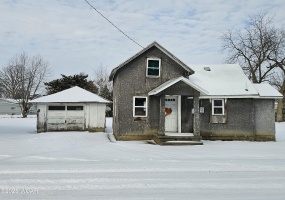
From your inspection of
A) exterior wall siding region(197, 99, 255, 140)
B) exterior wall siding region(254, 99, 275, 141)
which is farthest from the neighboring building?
exterior wall siding region(254, 99, 275, 141)

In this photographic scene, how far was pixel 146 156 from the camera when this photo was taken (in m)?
11.6

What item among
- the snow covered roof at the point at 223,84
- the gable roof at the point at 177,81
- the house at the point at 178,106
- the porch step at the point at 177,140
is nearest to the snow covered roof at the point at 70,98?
the house at the point at 178,106

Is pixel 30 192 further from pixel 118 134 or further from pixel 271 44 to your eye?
pixel 271 44

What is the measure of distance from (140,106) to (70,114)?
7.69 metres

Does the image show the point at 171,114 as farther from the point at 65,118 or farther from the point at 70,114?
the point at 65,118

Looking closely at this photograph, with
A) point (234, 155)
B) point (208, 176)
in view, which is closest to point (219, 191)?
point (208, 176)

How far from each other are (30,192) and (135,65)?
12.3 m

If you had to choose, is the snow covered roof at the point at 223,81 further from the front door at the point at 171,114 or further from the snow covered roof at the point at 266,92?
the front door at the point at 171,114

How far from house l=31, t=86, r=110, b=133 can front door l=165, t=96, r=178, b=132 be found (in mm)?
6731

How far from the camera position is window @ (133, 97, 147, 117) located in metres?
17.4

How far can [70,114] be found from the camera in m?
22.5

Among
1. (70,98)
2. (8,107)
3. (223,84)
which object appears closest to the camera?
(223,84)

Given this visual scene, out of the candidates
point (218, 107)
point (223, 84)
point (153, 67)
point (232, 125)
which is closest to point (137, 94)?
point (153, 67)

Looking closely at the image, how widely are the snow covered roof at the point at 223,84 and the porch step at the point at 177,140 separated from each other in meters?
2.70
